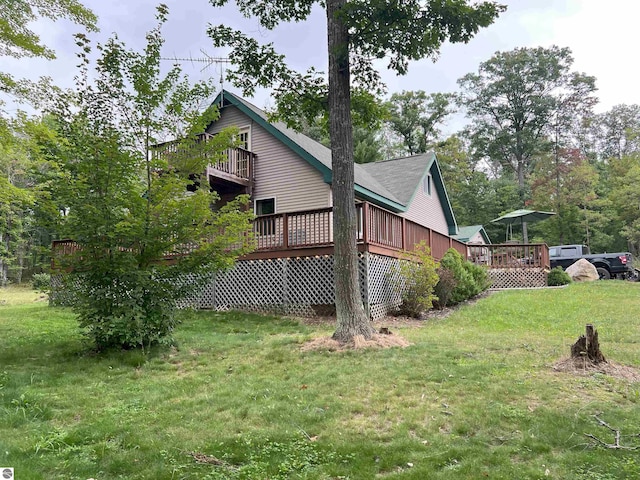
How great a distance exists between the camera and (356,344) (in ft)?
20.5

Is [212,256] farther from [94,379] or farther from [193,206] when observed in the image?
[94,379]

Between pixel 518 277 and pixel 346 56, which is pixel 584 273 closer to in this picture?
pixel 518 277

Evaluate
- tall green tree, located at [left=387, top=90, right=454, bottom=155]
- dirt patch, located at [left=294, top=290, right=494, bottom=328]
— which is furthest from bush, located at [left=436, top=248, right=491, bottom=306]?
tall green tree, located at [left=387, top=90, right=454, bottom=155]

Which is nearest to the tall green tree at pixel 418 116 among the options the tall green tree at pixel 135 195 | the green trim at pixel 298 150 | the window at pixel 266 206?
the green trim at pixel 298 150

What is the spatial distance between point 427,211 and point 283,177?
744 centimetres

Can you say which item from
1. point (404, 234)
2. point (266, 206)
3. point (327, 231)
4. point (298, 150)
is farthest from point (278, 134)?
point (404, 234)

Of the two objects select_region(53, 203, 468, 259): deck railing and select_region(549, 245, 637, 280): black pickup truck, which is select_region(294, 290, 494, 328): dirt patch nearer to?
select_region(53, 203, 468, 259): deck railing

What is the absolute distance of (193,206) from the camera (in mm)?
6289

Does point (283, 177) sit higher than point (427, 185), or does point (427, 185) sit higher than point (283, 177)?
point (427, 185)

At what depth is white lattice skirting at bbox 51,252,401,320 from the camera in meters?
9.74

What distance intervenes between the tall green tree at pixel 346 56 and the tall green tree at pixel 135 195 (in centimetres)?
144

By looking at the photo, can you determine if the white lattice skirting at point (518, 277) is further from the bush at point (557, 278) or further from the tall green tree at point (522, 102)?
the tall green tree at point (522, 102)

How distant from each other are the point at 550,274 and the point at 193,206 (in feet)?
49.6

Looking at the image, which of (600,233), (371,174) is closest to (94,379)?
(371,174)
